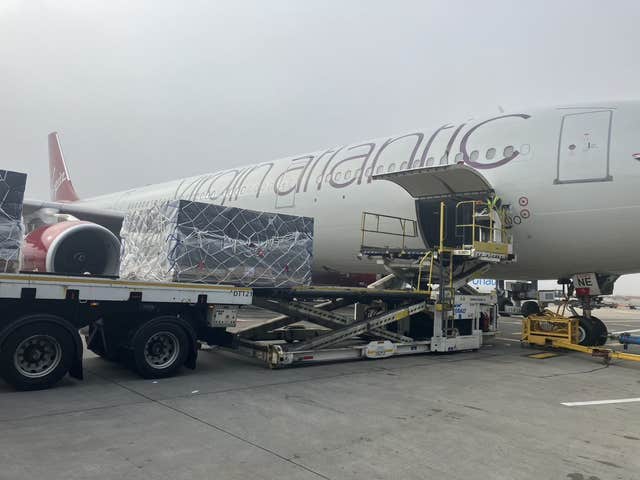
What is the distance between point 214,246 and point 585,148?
6.60m

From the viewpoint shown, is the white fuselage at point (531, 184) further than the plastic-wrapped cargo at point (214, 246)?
Yes

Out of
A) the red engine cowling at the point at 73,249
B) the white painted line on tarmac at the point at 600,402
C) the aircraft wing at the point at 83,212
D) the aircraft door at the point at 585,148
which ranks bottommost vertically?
the white painted line on tarmac at the point at 600,402

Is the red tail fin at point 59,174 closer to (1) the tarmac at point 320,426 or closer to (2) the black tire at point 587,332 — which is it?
(1) the tarmac at point 320,426

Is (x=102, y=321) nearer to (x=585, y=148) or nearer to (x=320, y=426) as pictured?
(x=320, y=426)

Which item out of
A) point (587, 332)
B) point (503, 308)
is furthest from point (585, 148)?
point (503, 308)

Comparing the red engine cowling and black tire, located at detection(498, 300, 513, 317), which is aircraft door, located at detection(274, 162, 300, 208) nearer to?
the red engine cowling

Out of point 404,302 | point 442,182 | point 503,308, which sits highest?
point 442,182

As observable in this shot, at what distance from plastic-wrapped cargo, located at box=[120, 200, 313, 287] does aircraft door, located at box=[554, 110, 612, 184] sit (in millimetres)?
4729

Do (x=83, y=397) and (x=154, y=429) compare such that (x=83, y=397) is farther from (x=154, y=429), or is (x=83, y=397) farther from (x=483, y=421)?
(x=483, y=421)

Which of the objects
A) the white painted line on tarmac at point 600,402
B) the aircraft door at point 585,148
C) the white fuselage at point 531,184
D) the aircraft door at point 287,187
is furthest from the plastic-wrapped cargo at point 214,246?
the aircraft door at point 585,148

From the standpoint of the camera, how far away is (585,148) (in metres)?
8.94

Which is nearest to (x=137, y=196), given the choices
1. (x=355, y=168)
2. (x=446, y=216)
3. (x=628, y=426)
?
(x=355, y=168)

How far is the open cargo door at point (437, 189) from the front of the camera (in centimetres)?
936

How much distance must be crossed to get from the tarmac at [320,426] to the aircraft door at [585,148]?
341 centimetres
